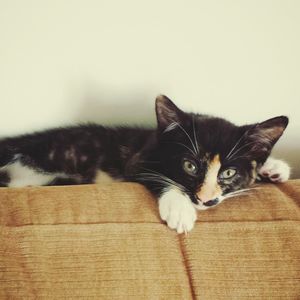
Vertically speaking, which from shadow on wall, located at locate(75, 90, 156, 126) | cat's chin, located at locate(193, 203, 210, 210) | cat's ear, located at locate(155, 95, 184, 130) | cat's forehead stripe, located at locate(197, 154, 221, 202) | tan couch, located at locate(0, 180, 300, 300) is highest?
cat's ear, located at locate(155, 95, 184, 130)

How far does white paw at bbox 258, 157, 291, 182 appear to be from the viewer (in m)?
1.14

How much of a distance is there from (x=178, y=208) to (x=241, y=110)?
542 millimetres

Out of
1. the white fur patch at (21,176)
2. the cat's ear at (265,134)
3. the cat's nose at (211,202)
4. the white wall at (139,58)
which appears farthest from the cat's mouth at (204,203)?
the white fur patch at (21,176)

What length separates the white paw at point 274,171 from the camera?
3.75 feet

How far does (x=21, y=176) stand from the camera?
4.00ft

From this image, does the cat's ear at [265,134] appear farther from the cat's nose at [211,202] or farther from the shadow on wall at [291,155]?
the shadow on wall at [291,155]

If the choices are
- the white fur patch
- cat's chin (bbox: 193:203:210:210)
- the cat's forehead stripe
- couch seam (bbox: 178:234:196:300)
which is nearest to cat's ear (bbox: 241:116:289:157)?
the cat's forehead stripe

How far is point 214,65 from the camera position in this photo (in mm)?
1185

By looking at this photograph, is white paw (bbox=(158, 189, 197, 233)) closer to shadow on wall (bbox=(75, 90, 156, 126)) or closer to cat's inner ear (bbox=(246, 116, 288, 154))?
cat's inner ear (bbox=(246, 116, 288, 154))

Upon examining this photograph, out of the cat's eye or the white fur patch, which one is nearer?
the cat's eye

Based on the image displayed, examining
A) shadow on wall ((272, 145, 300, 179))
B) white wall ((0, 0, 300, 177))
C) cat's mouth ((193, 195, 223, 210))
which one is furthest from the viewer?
shadow on wall ((272, 145, 300, 179))

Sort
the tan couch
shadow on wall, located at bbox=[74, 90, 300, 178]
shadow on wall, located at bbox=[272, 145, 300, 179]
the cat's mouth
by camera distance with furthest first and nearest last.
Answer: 1. shadow on wall, located at bbox=[272, 145, 300, 179]
2. shadow on wall, located at bbox=[74, 90, 300, 178]
3. the cat's mouth
4. the tan couch

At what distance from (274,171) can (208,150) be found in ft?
0.88

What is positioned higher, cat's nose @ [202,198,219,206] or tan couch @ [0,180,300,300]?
cat's nose @ [202,198,219,206]
